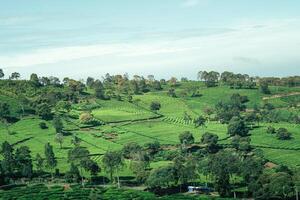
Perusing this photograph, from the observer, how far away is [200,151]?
146m

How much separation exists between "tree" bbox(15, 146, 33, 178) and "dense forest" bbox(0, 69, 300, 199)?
0.25 m


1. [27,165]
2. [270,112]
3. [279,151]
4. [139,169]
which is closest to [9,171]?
[27,165]

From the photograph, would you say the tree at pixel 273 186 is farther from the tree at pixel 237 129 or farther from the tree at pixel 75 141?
the tree at pixel 75 141

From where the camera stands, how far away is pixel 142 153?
135500mm

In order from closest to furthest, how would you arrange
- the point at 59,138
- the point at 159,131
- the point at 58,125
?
the point at 59,138, the point at 58,125, the point at 159,131

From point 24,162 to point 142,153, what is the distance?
30.1 meters

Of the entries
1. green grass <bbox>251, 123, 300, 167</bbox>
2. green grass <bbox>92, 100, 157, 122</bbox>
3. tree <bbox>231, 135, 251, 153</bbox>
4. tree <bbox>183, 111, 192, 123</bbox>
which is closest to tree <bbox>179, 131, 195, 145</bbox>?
tree <bbox>231, 135, 251, 153</bbox>

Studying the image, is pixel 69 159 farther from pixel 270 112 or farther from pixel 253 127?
pixel 270 112

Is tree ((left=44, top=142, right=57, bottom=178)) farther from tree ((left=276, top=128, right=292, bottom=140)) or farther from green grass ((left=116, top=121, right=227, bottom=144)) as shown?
tree ((left=276, top=128, right=292, bottom=140))

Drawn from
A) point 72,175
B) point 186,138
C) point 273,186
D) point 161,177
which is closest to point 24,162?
point 72,175

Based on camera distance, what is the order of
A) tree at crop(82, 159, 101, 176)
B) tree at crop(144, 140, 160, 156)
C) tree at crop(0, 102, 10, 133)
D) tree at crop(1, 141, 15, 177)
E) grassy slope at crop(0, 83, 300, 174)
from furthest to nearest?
1. tree at crop(0, 102, 10, 133)
2. tree at crop(144, 140, 160, 156)
3. grassy slope at crop(0, 83, 300, 174)
4. tree at crop(1, 141, 15, 177)
5. tree at crop(82, 159, 101, 176)

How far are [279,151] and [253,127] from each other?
2894 cm

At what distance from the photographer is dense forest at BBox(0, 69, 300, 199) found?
4419 inches

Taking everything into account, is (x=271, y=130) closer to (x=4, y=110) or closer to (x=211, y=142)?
(x=211, y=142)
